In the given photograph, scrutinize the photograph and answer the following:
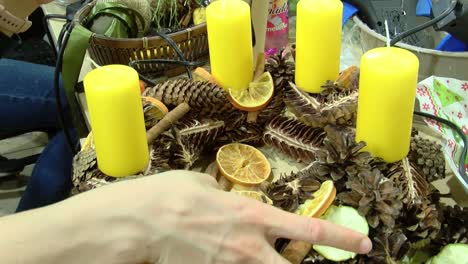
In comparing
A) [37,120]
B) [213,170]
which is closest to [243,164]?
[213,170]

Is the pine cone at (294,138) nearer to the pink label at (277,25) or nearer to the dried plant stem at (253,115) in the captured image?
the dried plant stem at (253,115)

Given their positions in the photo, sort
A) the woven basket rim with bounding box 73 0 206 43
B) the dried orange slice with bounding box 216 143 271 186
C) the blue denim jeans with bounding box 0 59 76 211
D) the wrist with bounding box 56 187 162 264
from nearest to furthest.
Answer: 1. the wrist with bounding box 56 187 162 264
2. the dried orange slice with bounding box 216 143 271 186
3. the woven basket rim with bounding box 73 0 206 43
4. the blue denim jeans with bounding box 0 59 76 211

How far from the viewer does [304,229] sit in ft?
1.51

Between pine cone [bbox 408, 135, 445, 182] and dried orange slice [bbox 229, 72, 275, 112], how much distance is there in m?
0.19

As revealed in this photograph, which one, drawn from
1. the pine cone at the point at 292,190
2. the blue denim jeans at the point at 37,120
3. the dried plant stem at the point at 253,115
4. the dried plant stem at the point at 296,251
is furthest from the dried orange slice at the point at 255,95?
the blue denim jeans at the point at 37,120

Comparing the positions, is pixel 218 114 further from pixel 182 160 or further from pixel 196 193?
pixel 196 193

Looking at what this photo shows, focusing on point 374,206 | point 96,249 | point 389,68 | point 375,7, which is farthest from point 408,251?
point 375,7

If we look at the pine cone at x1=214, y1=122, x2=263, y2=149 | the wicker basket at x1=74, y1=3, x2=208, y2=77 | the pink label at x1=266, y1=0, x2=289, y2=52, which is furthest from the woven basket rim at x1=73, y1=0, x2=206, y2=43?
the pine cone at x1=214, y1=122, x2=263, y2=149

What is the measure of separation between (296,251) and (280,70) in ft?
1.00

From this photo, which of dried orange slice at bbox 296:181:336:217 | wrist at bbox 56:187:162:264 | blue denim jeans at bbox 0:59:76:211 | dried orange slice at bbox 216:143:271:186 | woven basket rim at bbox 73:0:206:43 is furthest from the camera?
blue denim jeans at bbox 0:59:76:211

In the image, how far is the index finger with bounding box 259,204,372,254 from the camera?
46 centimetres

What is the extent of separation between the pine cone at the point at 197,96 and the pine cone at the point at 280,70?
8 centimetres

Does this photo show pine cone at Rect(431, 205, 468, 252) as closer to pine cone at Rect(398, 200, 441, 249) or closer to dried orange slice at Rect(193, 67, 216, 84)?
pine cone at Rect(398, 200, 441, 249)

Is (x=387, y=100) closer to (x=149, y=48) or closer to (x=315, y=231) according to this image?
(x=315, y=231)
